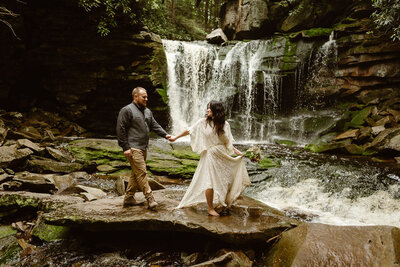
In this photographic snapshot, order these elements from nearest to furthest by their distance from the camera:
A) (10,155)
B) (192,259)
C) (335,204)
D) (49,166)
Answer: (192,259), (335,204), (10,155), (49,166)

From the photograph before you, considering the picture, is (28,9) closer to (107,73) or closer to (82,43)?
(82,43)

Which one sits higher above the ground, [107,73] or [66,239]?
[107,73]

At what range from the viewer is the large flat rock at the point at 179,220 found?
144 inches

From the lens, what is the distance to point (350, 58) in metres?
14.5

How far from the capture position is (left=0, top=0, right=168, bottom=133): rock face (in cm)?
1344

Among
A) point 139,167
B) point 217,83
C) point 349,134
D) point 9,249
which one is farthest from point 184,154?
point 349,134

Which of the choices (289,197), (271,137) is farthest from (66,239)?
(271,137)

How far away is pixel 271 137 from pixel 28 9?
15332 millimetres

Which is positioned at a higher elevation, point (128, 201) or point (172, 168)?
point (128, 201)

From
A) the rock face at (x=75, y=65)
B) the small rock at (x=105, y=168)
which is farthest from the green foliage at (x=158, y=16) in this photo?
the small rock at (x=105, y=168)

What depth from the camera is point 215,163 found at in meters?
4.06

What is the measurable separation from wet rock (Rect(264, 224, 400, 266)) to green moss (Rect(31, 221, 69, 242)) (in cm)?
355

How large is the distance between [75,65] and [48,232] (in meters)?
12.8

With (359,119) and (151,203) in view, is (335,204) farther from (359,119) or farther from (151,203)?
(359,119)
